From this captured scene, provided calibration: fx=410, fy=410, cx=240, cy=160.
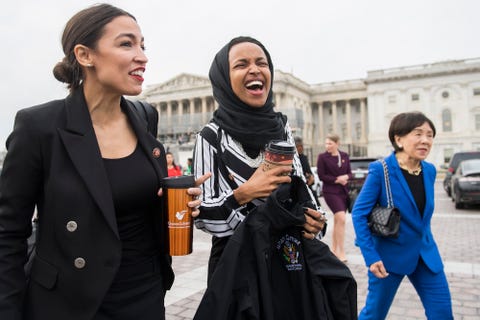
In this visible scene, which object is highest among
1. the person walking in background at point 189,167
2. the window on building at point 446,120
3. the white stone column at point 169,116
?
the white stone column at point 169,116

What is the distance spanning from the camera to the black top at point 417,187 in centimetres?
317

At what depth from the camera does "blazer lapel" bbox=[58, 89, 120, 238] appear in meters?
1.59

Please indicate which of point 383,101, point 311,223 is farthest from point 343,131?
point 311,223

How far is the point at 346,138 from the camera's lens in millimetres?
77312

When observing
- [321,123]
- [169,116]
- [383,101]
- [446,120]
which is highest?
[383,101]

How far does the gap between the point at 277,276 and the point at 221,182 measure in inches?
21.2

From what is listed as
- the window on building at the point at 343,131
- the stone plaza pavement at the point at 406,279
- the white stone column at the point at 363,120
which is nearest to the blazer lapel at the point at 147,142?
the stone plaza pavement at the point at 406,279

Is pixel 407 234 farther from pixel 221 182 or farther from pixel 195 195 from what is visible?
pixel 195 195

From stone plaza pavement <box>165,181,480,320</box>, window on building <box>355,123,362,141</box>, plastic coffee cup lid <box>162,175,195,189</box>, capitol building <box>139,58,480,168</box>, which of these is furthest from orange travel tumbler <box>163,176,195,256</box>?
window on building <box>355,123,362,141</box>

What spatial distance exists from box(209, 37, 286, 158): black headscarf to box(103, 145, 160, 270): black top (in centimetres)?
48

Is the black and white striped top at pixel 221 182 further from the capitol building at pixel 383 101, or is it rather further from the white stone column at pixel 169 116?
the white stone column at pixel 169 116

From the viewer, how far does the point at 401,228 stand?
310 cm

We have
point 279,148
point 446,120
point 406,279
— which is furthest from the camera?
point 446,120

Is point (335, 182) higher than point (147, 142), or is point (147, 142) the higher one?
point (147, 142)
